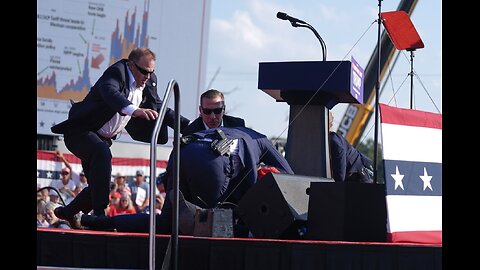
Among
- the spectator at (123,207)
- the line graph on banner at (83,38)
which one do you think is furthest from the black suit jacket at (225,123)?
Answer: the line graph on banner at (83,38)

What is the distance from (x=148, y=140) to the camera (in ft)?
22.3

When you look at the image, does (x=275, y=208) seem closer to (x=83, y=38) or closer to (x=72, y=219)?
(x=72, y=219)

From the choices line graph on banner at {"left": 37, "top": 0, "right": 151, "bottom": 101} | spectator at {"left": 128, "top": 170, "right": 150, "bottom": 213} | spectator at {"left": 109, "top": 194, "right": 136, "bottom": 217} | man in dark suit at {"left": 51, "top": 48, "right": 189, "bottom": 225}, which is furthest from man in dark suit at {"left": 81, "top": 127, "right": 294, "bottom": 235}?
line graph on banner at {"left": 37, "top": 0, "right": 151, "bottom": 101}

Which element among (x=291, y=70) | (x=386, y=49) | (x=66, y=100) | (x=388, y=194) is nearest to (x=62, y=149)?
(x=66, y=100)

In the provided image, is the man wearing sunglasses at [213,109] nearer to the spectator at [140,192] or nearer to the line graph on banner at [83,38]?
the spectator at [140,192]

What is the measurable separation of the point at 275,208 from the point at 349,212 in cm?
45

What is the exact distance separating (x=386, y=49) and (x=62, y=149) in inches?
267

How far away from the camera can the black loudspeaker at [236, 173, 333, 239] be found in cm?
567

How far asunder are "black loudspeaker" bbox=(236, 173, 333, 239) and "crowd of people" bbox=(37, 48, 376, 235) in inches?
12.3

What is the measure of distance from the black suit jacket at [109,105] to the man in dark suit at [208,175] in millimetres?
562

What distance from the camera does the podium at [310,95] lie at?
6463mm

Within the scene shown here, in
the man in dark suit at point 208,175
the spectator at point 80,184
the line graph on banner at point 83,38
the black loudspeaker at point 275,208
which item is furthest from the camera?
the line graph on banner at point 83,38

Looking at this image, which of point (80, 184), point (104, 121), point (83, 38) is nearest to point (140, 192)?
point (80, 184)
